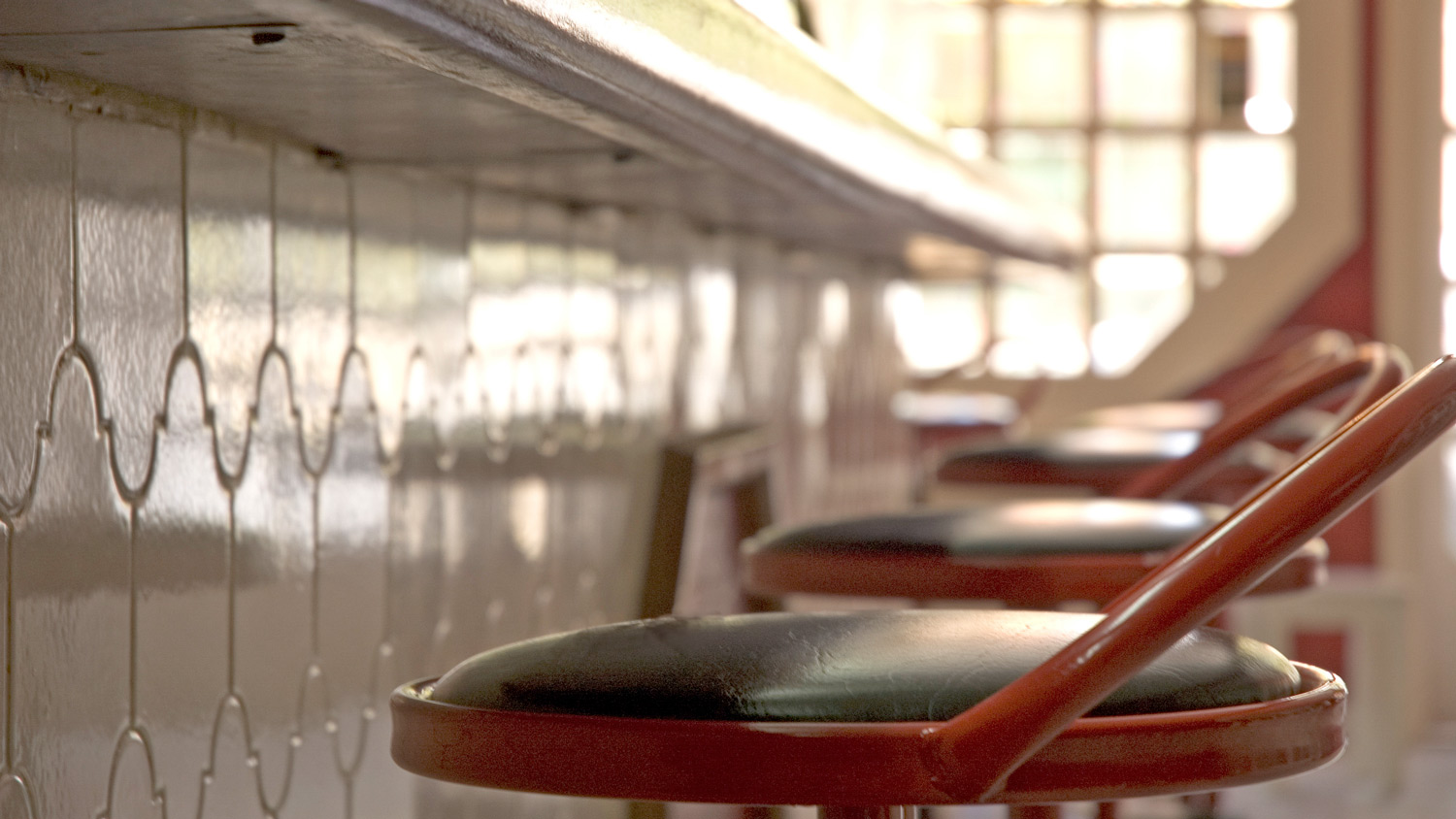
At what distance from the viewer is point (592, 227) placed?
149 cm

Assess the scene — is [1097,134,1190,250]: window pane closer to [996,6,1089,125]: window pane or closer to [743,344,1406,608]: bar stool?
[996,6,1089,125]: window pane

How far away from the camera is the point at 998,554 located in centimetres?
105

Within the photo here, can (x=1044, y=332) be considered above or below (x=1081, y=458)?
above

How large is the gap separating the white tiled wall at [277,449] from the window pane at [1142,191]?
10.0 feet

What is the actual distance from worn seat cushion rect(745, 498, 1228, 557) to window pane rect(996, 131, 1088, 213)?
3381 mm

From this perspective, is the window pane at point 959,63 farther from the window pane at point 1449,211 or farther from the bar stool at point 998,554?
the bar stool at point 998,554

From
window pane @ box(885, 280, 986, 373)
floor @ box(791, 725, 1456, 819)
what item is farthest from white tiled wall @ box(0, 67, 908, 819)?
window pane @ box(885, 280, 986, 373)

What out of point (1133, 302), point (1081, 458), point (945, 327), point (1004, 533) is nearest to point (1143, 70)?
point (1133, 302)

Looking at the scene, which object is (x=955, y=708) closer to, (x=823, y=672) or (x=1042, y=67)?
(x=823, y=672)

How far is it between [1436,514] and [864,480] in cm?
228

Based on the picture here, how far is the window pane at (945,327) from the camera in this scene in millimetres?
4480

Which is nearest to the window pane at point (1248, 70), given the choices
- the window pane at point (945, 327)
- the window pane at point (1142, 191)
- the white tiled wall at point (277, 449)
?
the window pane at point (1142, 191)

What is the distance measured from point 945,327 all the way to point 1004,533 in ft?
11.3

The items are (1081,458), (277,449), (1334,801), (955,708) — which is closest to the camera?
(955,708)
